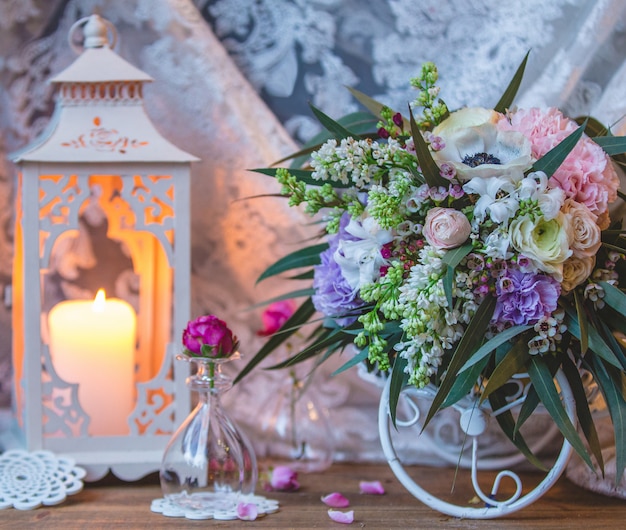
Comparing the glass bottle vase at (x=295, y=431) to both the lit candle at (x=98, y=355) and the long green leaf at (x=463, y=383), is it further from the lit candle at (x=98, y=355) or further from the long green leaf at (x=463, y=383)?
the long green leaf at (x=463, y=383)

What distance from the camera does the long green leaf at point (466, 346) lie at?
2.51ft

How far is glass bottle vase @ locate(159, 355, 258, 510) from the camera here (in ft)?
2.97

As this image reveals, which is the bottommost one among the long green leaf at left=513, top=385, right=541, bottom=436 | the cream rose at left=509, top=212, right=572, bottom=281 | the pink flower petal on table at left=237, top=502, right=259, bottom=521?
the pink flower petal on table at left=237, top=502, right=259, bottom=521

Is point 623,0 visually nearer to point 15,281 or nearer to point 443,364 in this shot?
point 443,364

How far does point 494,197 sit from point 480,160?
0.15ft

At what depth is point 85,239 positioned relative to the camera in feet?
3.97

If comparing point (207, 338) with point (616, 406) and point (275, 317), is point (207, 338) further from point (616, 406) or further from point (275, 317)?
point (616, 406)

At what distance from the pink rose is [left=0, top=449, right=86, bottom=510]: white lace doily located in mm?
538

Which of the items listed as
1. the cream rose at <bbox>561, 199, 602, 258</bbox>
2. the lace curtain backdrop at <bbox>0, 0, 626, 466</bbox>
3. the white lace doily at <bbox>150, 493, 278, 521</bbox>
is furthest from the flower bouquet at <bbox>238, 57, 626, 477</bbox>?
the lace curtain backdrop at <bbox>0, 0, 626, 466</bbox>

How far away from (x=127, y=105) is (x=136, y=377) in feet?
1.40

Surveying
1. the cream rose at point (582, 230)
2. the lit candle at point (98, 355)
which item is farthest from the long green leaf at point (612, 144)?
the lit candle at point (98, 355)

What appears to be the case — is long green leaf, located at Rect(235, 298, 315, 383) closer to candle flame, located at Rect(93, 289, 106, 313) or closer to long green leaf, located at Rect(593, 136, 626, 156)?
candle flame, located at Rect(93, 289, 106, 313)

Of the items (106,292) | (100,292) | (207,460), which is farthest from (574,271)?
(106,292)

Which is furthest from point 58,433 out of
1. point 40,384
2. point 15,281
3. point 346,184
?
point 346,184
